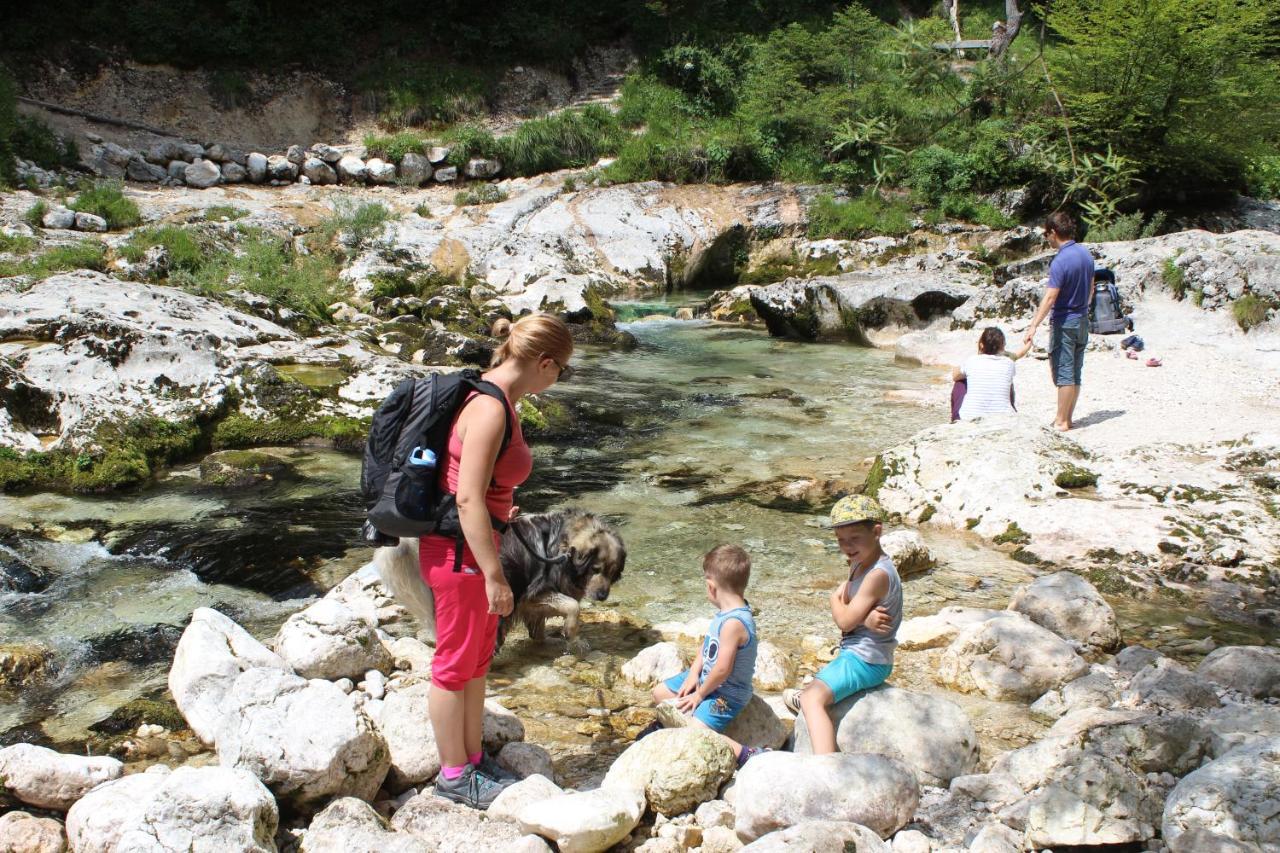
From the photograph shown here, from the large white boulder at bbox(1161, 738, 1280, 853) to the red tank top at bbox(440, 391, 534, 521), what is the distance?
247 centimetres

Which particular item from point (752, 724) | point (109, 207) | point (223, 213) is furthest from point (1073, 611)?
point (223, 213)

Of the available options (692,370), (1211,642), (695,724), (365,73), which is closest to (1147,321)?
(692,370)

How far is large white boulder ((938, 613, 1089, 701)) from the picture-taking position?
184 inches

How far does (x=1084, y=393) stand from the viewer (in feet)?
36.4

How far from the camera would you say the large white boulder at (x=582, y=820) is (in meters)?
3.19

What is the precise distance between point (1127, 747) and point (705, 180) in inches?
1077

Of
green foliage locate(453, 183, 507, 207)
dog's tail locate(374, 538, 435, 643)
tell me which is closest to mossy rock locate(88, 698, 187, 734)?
dog's tail locate(374, 538, 435, 643)

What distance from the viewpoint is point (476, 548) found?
3.13m

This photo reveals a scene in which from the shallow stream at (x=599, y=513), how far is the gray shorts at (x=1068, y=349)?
2.00 meters

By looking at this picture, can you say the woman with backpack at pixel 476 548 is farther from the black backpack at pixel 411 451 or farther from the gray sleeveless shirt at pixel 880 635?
the gray sleeveless shirt at pixel 880 635

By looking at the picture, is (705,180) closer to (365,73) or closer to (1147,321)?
(365,73)

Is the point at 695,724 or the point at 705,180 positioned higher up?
the point at 705,180

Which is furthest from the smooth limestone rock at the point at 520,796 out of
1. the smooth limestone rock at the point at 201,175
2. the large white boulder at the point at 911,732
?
the smooth limestone rock at the point at 201,175

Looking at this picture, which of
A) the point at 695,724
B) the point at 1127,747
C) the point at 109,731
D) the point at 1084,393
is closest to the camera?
the point at 1127,747
